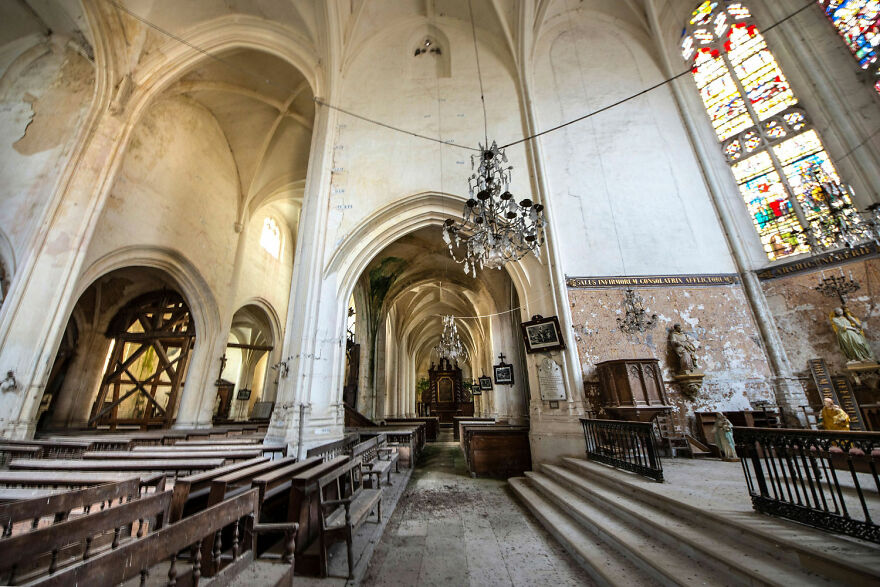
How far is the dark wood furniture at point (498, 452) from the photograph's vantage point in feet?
20.4

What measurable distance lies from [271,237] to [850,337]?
15674mm

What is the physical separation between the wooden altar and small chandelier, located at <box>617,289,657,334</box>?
1547cm

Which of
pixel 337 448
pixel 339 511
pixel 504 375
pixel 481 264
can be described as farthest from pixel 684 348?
pixel 337 448

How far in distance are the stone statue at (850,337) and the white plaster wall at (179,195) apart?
Result: 13.6 meters

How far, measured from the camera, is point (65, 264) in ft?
18.8

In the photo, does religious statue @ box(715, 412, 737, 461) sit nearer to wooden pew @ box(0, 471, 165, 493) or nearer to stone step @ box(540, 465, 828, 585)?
stone step @ box(540, 465, 828, 585)

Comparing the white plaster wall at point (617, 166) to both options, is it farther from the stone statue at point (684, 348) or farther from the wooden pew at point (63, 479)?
the wooden pew at point (63, 479)

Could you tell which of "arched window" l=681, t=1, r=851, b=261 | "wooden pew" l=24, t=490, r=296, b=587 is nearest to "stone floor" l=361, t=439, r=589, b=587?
"wooden pew" l=24, t=490, r=296, b=587

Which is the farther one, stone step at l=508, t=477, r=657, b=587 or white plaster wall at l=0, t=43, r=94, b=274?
white plaster wall at l=0, t=43, r=94, b=274

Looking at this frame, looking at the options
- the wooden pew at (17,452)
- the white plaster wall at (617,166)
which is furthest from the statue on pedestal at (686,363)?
the wooden pew at (17,452)

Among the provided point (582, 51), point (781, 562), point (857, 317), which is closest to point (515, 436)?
point (781, 562)

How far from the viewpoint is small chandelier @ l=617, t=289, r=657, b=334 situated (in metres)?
5.98

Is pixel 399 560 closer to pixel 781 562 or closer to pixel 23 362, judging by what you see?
pixel 781 562

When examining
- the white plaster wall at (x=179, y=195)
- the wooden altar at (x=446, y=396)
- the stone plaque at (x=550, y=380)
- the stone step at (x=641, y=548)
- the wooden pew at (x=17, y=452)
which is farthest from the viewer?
the wooden altar at (x=446, y=396)
